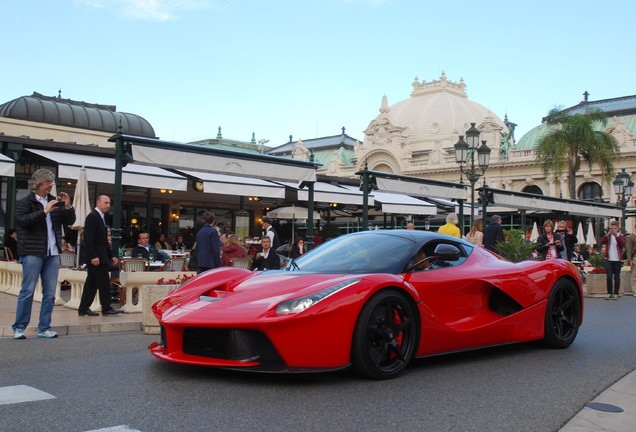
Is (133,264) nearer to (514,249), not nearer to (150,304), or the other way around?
(150,304)

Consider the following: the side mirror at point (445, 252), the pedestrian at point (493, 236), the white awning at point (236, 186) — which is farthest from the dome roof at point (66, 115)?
the side mirror at point (445, 252)

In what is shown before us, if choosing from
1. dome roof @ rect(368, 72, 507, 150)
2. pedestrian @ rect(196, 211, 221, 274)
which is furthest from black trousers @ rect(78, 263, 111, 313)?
dome roof @ rect(368, 72, 507, 150)

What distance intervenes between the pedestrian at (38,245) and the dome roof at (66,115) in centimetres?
2343

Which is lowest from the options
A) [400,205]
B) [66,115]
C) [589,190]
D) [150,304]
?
[150,304]

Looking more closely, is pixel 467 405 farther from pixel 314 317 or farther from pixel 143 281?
pixel 143 281

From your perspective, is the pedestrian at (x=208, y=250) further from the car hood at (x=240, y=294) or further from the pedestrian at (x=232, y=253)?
the car hood at (x=240, y=294)

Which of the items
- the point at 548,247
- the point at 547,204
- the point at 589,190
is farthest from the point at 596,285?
the point at 589,190

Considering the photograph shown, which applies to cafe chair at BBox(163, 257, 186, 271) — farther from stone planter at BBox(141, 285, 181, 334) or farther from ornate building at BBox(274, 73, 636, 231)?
ornate building at BBox(274, 73, 636, 231)

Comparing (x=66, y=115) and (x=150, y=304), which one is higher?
(x=66, y=115)

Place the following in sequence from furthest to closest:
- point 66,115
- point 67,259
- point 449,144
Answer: point 449,144 → point 66,115 → point 67,259

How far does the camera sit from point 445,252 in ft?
19.5

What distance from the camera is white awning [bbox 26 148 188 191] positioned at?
1487 centimetres

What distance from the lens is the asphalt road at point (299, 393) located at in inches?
155

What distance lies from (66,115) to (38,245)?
2530 centimetres
